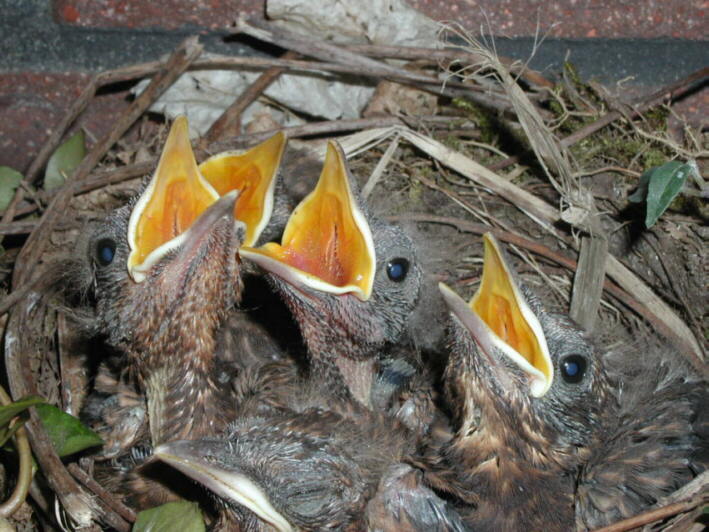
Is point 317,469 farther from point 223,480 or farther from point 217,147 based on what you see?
point 217,147

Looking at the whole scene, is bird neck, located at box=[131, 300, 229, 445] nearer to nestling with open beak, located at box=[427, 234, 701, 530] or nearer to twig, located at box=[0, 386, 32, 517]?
twig, located at box=[0, 386, 32, 517]

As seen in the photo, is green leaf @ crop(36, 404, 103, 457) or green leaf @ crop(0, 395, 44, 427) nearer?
green leaf @ crop(0, 395, 44, 427)

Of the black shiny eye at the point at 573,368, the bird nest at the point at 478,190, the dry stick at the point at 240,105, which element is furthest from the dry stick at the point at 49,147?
the black shiny eye at the point at 573,368

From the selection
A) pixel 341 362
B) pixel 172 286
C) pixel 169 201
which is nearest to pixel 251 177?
Answer: pixel 169 201

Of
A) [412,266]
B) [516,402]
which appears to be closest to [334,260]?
[412,266]

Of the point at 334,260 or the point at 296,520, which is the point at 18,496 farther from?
the point at 334,260

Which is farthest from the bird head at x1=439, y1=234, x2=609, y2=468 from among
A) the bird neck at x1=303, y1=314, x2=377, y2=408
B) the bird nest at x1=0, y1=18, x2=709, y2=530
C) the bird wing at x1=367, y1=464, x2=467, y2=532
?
the bird nest at x1=0, y1=18, x2=709, y2=530

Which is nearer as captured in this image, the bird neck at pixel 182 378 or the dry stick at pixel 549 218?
the bird neck at pixel 182 378

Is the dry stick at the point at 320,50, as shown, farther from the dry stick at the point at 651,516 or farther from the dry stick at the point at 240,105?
the dry stick at the point at 651,516
